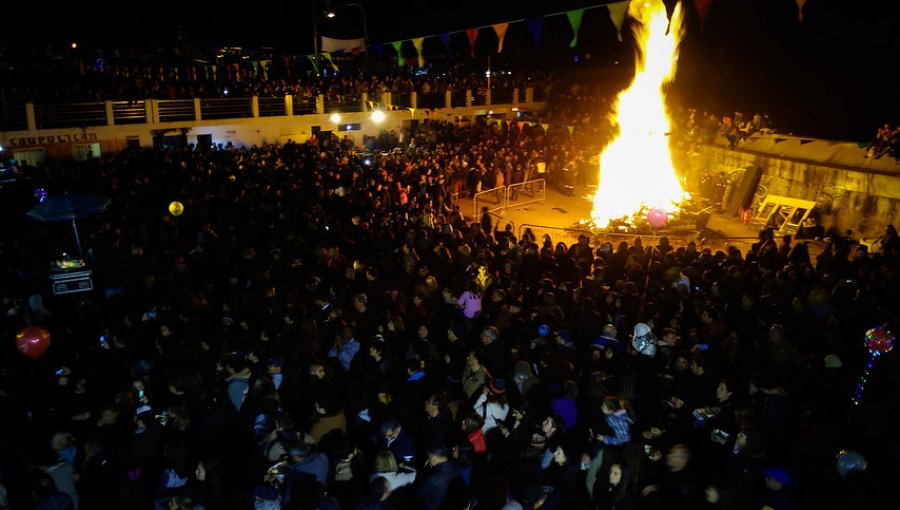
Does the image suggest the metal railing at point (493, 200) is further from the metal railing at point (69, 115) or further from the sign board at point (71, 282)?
the metal railing at point (69, 115)

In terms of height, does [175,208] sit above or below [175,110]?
below

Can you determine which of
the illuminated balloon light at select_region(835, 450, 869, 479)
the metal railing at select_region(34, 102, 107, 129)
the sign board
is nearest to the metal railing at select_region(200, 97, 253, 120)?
the metal railing at select_region(34, 102, 107, 129)

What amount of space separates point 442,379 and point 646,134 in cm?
1620

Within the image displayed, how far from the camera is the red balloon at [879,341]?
6934 mm

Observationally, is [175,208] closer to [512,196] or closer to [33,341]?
[33,341]

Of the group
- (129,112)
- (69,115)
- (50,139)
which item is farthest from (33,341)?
(129,112)

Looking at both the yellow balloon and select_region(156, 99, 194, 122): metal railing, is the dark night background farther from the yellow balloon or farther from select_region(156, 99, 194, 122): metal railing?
the yellow balloon

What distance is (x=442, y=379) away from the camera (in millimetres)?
6715

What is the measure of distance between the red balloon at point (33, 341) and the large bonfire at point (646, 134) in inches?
573

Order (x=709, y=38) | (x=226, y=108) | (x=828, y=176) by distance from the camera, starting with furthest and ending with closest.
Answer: (x=709, y=38), (x=226, y=108), (x=828, y=176)

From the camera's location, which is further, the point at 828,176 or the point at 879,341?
the point at 828,176

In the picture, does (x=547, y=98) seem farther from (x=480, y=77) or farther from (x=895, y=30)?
(x=895, y=30)

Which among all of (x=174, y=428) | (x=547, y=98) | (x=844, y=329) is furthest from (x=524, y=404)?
(x=547, y=98)

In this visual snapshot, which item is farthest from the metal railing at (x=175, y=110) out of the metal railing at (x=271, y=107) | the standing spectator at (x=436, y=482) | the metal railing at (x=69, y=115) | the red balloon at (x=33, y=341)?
the standing spectator at (x=436, y=482)
